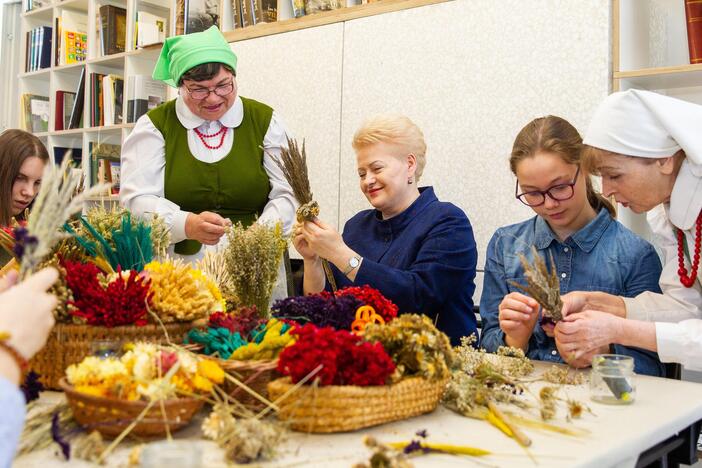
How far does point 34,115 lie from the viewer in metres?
5.38

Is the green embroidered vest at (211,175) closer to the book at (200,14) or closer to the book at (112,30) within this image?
the book at (200,14)

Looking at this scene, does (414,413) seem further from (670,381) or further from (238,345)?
(670,381)

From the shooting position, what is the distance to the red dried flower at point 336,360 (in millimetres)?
1030

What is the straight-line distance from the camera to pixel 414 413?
114 centimetres

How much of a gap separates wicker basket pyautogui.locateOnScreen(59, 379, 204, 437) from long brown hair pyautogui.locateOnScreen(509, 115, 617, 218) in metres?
1.27

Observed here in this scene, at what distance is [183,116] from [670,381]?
1.68m

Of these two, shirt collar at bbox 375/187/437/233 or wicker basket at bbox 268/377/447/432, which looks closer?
wicker basket at bbox 268/377/447/432

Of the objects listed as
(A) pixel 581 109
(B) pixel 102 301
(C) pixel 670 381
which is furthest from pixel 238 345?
(A) pixel 581 109

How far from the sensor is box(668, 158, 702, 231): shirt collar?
160cm

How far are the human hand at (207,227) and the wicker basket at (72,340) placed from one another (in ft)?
2.46

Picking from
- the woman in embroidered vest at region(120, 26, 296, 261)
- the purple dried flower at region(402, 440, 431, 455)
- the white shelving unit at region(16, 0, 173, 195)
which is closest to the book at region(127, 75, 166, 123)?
the white shelving unit at region(16, 0, 173, 195)

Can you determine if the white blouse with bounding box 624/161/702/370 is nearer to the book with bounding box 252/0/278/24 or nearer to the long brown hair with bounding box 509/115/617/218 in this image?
the long brown hair with bounding box 509/115/617/218

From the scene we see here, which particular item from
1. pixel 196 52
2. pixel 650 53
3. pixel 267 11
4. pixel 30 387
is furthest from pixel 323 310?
pixel 267 11

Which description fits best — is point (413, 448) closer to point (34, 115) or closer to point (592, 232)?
point (592, 232)
